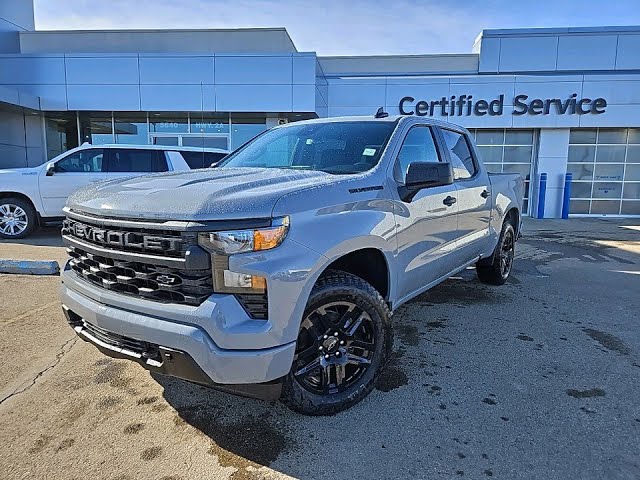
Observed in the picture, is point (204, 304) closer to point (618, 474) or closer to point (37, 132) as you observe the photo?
point (618, 474)

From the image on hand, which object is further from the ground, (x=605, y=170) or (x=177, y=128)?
(x=177, y=128)

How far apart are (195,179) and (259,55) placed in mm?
13203

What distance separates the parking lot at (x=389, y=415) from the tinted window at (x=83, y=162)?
5.74 meters

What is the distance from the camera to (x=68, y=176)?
382 inches

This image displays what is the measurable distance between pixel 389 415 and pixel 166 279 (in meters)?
1.62

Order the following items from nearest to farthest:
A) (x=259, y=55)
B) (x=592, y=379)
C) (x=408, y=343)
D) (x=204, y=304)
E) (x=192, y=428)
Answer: (x=204, y=304) < (x=192, y=428) < (x=592, y=379) < (x=408, y=343) < (x=259, y=55)

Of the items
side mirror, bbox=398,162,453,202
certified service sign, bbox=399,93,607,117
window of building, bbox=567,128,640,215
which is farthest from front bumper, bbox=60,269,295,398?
window of building, bbox=567,128,640,215

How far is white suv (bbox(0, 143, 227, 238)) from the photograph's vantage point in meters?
9.60

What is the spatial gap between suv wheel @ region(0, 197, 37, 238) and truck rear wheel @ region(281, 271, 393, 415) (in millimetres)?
9177

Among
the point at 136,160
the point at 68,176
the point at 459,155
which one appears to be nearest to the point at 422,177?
the point at 459,155

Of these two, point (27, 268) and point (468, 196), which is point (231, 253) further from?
point (27, 268)

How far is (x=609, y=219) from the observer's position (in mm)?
16703

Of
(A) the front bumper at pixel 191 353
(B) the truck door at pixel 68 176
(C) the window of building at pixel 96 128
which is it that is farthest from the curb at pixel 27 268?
(C) the window of building at pixel 96 128

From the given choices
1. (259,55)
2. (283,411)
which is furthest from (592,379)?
(259,55)
